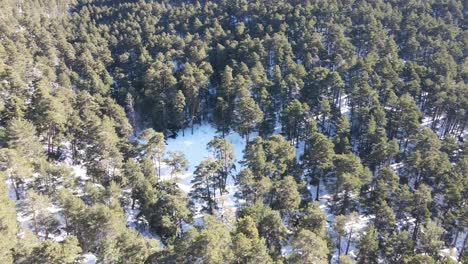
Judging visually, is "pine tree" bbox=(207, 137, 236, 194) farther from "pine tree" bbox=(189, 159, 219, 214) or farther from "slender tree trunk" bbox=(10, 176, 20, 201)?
"slender tree trunk" bbox=(10, 176, 20, 201)

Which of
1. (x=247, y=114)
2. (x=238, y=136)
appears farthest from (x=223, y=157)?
(x=238, y=136)

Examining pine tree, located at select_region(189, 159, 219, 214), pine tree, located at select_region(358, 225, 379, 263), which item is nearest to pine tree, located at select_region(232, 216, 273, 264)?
pine tree, located at select_region(358, 225, 379, 263)

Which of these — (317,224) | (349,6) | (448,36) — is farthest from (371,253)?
(349,6)

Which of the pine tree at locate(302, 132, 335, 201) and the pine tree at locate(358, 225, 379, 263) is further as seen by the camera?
the pine tree at locate(302, 132, 335, 201)

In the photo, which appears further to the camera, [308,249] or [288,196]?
[288,196]

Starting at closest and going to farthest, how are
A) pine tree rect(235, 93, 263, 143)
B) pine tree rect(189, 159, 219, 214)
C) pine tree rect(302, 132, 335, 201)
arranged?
pine tree rect(189, 159, 219, 214) → pine tree rect(302, 132, 335, 201) → pine tree rect(235, 93, 263, 143)

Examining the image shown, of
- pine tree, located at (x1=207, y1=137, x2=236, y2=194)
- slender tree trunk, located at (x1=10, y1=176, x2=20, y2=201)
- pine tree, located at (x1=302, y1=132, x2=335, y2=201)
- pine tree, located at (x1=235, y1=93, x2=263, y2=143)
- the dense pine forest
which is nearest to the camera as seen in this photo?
the dense pine forest


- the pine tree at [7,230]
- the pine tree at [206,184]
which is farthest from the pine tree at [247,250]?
the pine tree at [7,230]

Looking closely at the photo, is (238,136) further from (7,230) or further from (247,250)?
(7,230)

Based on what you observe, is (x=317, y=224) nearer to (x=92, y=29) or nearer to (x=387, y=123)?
(x=387, y=123)
